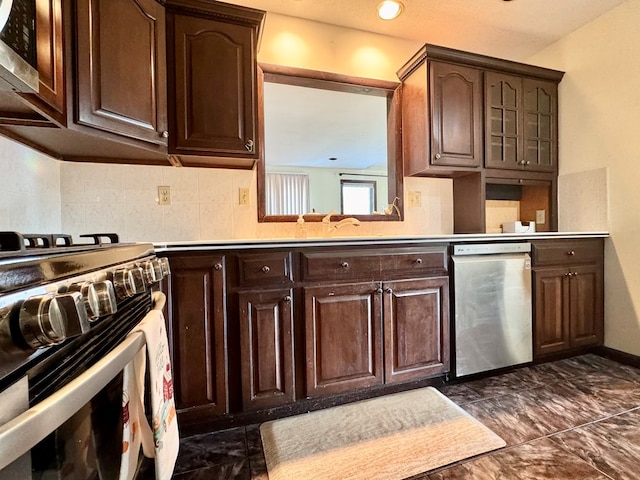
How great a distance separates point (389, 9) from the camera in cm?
207

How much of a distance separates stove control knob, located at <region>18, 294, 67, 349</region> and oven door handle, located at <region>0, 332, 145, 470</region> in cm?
7

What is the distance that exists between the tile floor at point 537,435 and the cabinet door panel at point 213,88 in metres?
1.53

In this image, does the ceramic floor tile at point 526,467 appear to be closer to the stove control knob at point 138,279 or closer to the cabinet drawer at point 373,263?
the cabinet drawer at point 373,263

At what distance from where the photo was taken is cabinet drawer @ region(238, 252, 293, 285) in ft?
4.88

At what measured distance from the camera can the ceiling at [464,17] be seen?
2.08 metres

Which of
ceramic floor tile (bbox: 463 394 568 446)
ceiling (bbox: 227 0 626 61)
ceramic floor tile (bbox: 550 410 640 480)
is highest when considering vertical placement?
ceiling (bbox: 227 0 626 61)

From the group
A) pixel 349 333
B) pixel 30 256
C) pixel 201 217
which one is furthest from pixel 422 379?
pixel 30 256

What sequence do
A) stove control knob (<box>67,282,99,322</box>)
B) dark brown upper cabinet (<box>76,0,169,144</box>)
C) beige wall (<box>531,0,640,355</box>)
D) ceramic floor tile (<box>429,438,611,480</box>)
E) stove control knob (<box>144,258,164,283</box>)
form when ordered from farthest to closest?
1. beige wall (<box>531,0,640,355</box>)
2. dark brown upper cabinet (<box>76,0,169,144</box>)
3. ceramic floor tile (<box>429,438,611,480</box>)
4. stove control knob (<box>144,258,164,283</box>)
5. stove control knob (<box>67,282,99,322</box>)

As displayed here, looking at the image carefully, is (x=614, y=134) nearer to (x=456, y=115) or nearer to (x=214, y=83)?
(x=456, y=115)

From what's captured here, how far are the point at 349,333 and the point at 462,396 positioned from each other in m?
0.79

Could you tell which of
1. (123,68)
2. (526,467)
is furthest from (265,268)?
(526,467)

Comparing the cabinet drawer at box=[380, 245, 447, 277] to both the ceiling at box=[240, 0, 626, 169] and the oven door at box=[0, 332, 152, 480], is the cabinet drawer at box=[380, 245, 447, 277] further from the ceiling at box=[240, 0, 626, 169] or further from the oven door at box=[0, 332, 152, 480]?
the oven door at box=[0, 332, 152, 480]

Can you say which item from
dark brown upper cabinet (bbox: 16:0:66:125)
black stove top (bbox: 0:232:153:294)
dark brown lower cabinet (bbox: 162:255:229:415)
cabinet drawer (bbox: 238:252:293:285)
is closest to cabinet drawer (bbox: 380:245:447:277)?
cabinet drawer (bbox: 238:252:293:285)

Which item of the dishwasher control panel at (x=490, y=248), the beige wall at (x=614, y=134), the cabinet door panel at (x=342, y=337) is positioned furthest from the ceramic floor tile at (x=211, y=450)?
the beige wall at (x=614, y=134)
